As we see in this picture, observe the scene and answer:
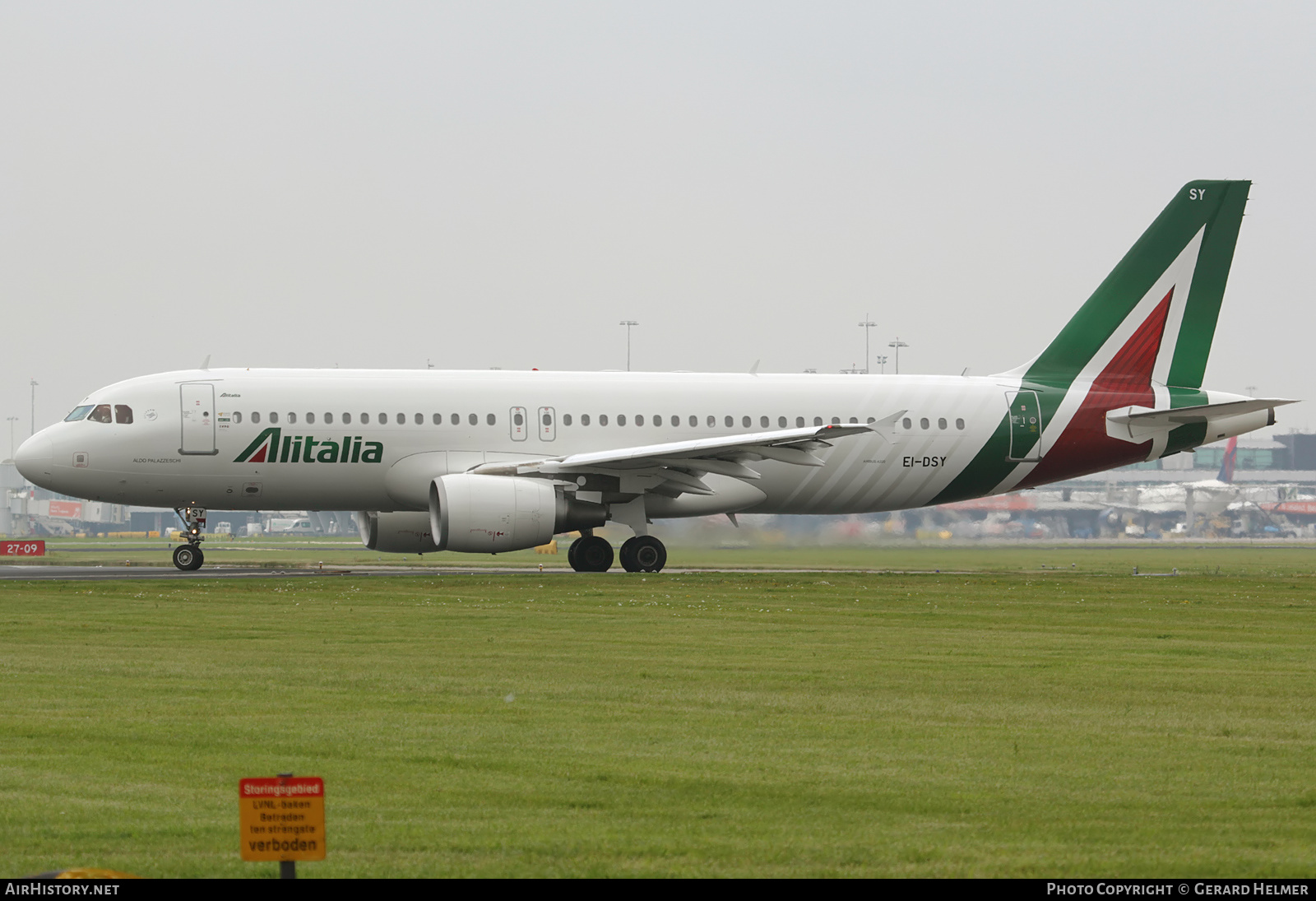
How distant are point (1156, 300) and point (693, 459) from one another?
1250 cm

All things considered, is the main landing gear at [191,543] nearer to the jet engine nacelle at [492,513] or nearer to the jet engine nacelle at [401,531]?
the jet engine nacelle at [401,531]

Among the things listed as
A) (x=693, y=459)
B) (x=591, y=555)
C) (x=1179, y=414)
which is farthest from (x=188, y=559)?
(x=1179, y=414)

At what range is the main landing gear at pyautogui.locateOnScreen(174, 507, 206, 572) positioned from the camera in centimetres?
3325

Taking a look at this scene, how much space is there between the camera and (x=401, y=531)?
115ft

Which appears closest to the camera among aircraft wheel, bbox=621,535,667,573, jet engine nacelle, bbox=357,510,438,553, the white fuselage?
the white fuselage

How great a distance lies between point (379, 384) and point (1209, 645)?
19.2 m

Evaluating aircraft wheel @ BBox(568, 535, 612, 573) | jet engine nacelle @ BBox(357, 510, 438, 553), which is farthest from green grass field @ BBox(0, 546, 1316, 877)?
jet engine nacelle @ BBox(357, 510, 438, 553)

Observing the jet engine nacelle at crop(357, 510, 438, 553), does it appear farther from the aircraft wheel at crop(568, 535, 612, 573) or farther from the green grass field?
the green grass field

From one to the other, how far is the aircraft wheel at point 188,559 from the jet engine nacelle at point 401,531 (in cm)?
360

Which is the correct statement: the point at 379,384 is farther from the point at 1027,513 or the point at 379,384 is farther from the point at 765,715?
the point at 1027,513

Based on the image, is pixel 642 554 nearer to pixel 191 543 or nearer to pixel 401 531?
pixel 401 531

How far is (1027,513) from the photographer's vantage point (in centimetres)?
5659

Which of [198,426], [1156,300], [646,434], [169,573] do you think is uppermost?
[1156,300]

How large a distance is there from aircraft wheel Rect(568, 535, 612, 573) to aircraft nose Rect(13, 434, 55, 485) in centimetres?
1087
